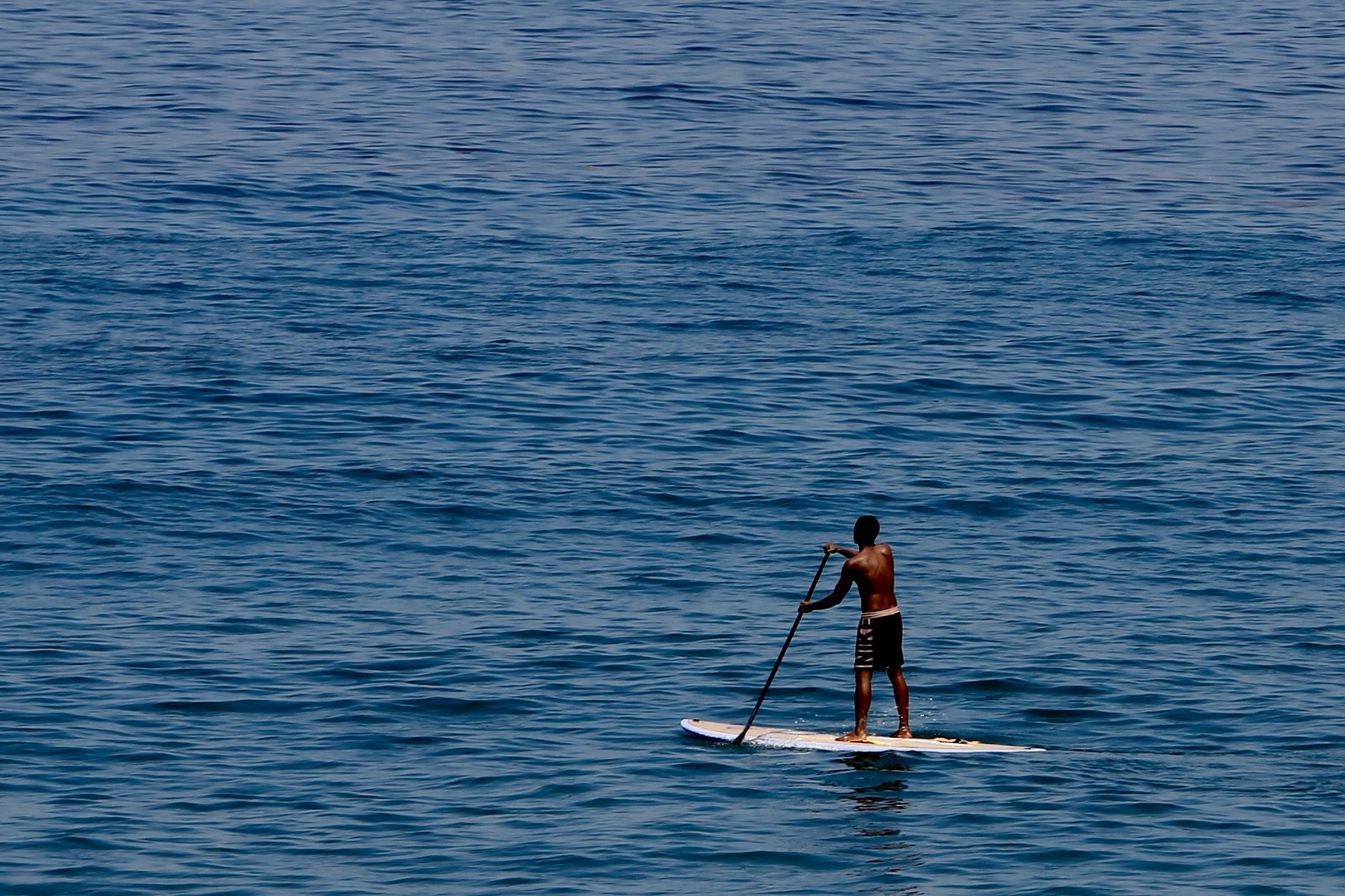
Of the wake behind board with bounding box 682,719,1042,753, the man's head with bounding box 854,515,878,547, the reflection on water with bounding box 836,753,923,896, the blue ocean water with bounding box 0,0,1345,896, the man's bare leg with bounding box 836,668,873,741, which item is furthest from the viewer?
the man's head with bounding box 854,515,878,547

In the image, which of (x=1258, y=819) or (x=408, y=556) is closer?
(x=1258, y=819)

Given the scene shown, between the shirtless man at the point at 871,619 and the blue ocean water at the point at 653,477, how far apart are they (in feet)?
2.16

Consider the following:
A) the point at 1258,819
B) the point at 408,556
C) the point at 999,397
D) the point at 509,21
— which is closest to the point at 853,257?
the point at 999,397

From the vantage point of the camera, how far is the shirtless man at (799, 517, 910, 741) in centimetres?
1909

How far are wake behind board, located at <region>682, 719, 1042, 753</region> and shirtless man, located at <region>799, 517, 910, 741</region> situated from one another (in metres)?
0.11

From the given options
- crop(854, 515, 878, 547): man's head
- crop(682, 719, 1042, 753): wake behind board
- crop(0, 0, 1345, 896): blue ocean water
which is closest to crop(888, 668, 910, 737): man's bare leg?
crop(682, 719, 1042, 753): wake behind board

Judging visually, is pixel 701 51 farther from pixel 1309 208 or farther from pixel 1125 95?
pixel 1309 208

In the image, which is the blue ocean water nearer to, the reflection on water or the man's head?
the reflection on water

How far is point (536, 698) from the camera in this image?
792 inches

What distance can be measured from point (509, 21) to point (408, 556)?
4041 cm

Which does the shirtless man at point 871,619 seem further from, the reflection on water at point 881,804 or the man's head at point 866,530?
the reflection on water at point 881,804

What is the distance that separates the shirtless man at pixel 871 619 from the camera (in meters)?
19.1

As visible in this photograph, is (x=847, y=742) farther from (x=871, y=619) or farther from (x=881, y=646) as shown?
(x=871, y=619)

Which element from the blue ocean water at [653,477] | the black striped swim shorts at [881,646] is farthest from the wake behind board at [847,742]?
the black striped swim shorts at [881,646]
